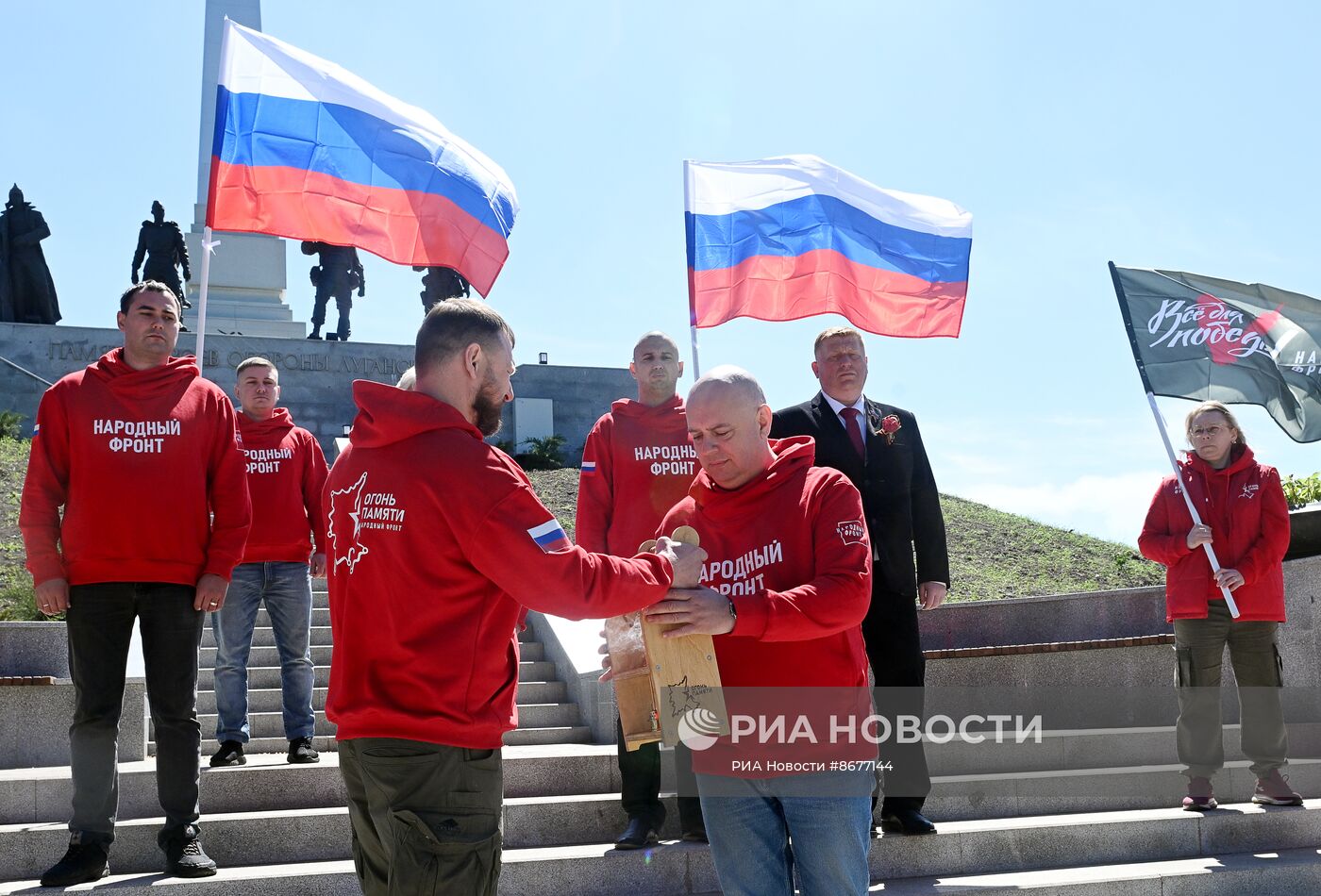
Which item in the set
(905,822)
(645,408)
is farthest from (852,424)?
(905,822)

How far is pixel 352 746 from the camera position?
2.78m

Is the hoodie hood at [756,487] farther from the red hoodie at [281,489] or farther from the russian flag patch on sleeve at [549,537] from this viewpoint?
the red hoodie at [281,489]

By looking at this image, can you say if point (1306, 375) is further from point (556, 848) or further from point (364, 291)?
point (364, 291)

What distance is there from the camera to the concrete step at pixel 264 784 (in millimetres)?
5156

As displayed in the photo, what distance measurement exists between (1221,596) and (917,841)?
7.34ft

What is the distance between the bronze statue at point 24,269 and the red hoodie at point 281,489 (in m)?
20.1

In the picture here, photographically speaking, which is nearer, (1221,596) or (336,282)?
(1221,596)

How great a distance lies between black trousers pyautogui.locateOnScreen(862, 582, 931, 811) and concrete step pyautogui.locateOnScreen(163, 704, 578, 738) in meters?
2.38

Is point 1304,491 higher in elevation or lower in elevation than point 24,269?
lower

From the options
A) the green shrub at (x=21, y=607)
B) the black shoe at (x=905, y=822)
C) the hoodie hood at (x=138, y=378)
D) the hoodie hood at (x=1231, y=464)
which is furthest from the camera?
the green shrub at (x=21, y=607)

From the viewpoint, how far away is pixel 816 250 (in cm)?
730

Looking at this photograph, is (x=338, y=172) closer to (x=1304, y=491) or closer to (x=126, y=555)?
(x=126, y=555)

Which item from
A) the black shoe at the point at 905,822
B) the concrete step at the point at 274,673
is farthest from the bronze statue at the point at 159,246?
the black shoe at the point at 905,822

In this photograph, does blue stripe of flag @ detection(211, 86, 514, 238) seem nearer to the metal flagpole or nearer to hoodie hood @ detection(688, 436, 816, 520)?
the metal flagpole
